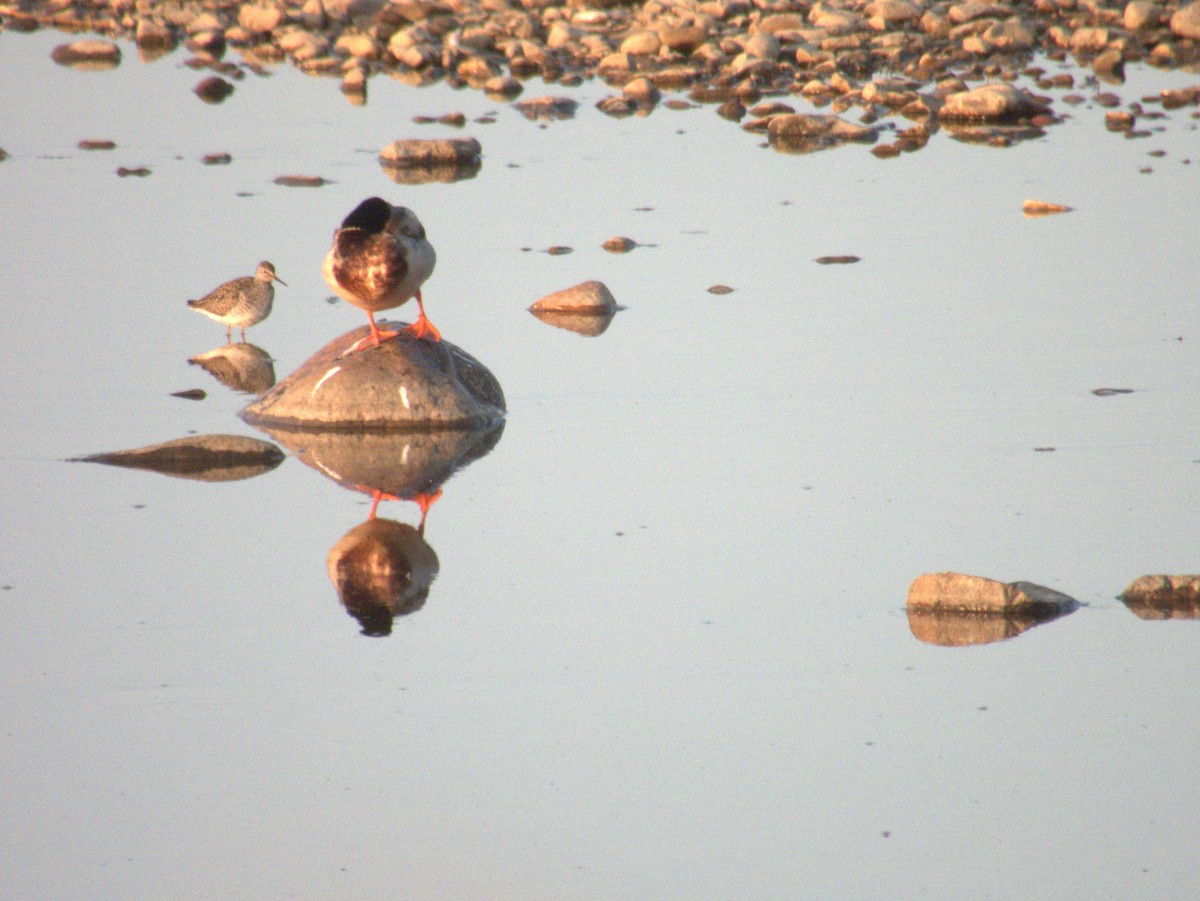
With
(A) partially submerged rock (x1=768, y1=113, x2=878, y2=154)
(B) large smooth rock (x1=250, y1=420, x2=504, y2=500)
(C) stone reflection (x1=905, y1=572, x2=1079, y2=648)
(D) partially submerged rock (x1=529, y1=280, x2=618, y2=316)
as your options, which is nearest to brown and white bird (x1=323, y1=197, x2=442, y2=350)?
(B) large smooth rock (x1=250, y1=420, x2=504, y2=500)

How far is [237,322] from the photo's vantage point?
11.2m

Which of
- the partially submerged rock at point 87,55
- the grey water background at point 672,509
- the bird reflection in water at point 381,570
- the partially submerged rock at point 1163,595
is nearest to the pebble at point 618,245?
the grey water background at point 672,509

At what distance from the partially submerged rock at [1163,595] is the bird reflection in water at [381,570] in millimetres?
2715

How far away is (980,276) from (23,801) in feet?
27.9

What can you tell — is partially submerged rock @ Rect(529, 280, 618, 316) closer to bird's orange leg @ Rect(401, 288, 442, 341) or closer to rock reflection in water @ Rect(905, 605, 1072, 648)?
bird's orange leg @ Rect(401, 288, 442, 341)

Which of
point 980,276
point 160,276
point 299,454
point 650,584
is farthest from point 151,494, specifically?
point 980,276

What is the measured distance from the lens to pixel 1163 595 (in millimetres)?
6758

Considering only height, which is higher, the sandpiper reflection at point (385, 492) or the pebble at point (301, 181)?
the sandpiper reflection at point (385, 492)

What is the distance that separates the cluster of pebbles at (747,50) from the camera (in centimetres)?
1936

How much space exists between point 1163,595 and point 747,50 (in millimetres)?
15901

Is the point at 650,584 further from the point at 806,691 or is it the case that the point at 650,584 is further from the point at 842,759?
the point at 842,759

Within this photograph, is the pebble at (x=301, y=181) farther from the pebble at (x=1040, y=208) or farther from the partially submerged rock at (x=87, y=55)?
the partially submerged rock at (x=87, y=55)

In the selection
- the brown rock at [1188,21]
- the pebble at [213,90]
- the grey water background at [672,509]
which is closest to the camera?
the grey water background at [672,509]

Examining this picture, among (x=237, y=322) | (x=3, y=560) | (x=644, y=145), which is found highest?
(x=3, y=560)
